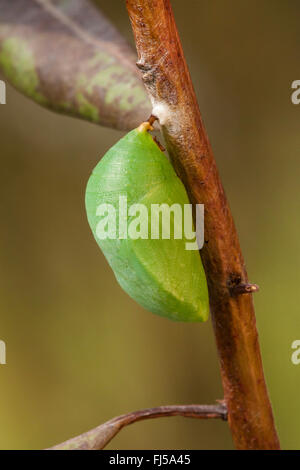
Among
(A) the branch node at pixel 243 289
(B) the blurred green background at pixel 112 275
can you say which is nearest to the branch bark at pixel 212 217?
(A) the branch node at pixel 243 289

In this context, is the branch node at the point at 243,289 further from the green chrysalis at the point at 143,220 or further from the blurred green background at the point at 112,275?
the blurred green background at the point at 112,275

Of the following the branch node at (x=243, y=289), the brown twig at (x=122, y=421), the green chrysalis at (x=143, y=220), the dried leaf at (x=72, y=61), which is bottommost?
the brown twig at (x=122, y=421)

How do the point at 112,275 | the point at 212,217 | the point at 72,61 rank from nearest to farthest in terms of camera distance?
1. the point at 212,217
2. the point at 72,61
3. the point at 112,275

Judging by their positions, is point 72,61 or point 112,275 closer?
point 72,61

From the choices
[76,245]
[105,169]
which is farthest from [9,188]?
[105,169]

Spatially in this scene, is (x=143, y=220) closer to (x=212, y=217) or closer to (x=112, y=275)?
(x=212, y=217)

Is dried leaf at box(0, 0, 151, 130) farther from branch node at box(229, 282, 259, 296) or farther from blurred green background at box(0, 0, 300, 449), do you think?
blurred green background at box(0, 0, 300, 449)

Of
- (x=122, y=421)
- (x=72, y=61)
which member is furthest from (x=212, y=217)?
(x=72, y=61)
